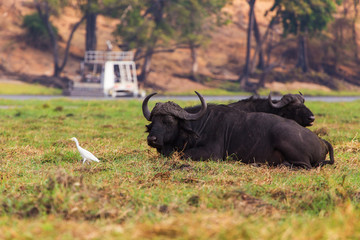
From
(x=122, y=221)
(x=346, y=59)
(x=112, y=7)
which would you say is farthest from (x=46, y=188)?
(x=346, y=59)

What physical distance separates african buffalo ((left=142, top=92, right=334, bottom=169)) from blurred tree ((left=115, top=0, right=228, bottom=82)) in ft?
118

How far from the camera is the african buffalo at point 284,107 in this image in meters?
10.7

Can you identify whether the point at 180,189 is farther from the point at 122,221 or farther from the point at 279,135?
the point at 279,135

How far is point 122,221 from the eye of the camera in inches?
208

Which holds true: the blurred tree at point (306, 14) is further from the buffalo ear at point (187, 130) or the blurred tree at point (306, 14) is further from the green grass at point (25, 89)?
the buffalo ear at point (187, 130)

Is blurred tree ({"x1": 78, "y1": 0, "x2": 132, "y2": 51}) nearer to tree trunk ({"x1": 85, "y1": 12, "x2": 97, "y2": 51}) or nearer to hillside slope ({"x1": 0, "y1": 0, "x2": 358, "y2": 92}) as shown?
tree trunk ({"x1": 85, "y1": 12, "x2": 97, "y2": 51})

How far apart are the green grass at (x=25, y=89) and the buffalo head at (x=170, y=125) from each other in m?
33.3

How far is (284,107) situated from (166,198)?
5289 millimetres

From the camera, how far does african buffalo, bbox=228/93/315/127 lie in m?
10.7

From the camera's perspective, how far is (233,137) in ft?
30.1

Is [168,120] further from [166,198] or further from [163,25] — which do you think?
[163,25]

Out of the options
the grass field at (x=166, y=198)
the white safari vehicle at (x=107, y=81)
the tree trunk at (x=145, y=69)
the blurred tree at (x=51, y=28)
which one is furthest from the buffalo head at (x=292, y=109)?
the tree trunk at (x=145, y=69)

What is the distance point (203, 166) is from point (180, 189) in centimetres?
141

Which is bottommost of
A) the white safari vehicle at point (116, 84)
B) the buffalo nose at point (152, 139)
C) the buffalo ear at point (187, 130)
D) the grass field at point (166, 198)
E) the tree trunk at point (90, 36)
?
the white safari vehicle at point (116, 84)
